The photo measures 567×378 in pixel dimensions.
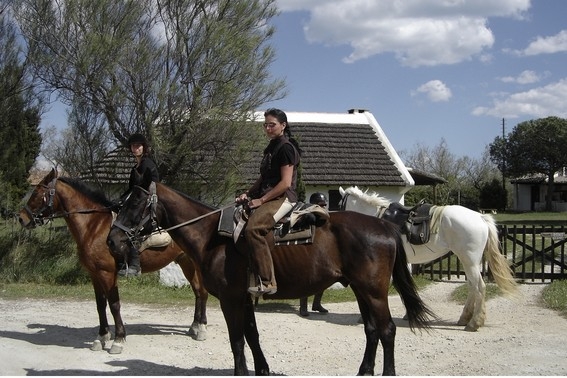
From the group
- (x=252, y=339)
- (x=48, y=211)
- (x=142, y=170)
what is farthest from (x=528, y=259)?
(x=48, y=211)

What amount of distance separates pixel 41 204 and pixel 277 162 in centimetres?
432

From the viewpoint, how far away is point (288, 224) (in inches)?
228

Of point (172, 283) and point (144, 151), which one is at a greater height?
point (144, 151)

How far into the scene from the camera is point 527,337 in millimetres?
8477

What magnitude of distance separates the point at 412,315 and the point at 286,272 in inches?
58.5

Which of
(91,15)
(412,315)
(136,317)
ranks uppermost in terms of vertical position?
(91,15)

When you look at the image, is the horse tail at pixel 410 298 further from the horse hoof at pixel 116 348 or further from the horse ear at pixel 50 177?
the horse ear at pixel 50 177

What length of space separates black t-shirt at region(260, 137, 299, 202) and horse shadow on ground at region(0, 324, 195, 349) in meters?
3.71

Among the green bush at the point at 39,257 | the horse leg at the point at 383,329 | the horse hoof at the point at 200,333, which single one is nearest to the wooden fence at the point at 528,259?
the horse hoof at the point at 200,333

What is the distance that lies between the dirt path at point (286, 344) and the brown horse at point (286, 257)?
115 centimetres

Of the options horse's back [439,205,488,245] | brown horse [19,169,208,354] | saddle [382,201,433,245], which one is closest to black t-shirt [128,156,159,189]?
brown horse [19,169,208,354]

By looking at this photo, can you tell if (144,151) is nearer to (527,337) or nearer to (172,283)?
(527,337)

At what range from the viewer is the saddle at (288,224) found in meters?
5.73

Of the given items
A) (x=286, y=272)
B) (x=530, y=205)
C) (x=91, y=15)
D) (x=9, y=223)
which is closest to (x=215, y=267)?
(x=286, y=272)
